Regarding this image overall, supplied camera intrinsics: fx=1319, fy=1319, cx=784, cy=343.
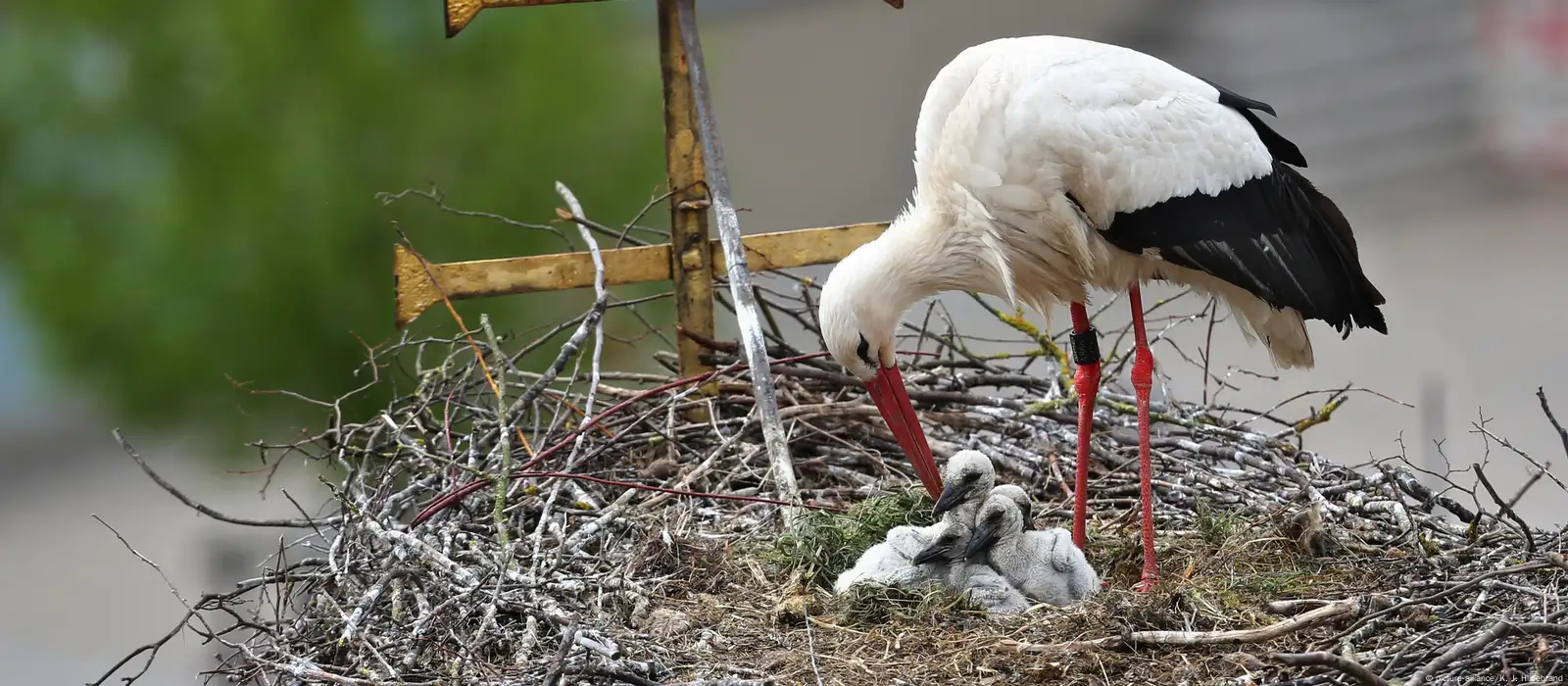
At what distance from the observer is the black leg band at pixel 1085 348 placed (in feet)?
7.71

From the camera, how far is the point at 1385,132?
6672mm

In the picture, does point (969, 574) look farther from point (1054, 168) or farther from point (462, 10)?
point (462, 10)

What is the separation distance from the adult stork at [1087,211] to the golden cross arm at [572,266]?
1.38 ft

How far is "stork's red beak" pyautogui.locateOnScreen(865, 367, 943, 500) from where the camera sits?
2229mm

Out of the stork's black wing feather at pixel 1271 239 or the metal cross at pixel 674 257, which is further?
the metal cross at pixel 674 257

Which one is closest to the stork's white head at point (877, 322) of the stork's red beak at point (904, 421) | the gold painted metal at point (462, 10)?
the stork's red beak at point (904, 421)

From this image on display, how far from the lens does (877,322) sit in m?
2.15

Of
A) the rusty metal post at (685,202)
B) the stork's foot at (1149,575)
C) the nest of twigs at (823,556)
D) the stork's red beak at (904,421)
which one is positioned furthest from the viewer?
the rusty metal post at (685,202)

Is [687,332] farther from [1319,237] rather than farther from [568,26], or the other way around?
[568,26]

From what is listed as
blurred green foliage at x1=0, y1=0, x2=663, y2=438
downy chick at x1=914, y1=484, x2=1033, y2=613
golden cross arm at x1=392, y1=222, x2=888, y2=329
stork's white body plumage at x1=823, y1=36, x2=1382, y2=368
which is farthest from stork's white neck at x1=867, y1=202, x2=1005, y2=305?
blurred green foliage at x1=0, y1=0, x2=663, y2=438

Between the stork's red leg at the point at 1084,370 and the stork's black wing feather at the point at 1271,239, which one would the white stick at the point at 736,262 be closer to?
the stork's red leg at the point at 1084,370

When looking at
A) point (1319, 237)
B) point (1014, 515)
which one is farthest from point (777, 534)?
point (1319, 237)

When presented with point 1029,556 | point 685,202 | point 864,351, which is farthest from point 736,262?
point 1029,556

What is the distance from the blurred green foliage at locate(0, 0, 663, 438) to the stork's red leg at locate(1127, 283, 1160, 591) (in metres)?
1.54
